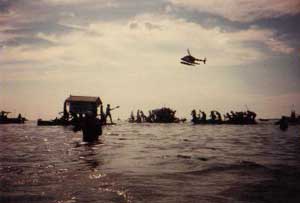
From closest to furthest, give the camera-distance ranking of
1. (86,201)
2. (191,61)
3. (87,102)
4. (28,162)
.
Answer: (86,201) < (28,162) < (191,61) < (87,102)

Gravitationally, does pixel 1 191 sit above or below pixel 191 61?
below

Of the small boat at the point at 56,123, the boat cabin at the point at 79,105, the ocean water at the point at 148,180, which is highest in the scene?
the boat cabin at the point at 79,105

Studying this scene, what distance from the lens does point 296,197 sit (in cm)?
707

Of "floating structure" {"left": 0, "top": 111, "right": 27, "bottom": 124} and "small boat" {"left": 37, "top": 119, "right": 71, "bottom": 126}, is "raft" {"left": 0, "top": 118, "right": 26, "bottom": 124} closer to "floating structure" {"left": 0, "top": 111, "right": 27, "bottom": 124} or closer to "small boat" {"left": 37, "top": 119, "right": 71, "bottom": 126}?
"floating structure" {"left": 0, "top": 111, "right": 27, "bottom": 124}

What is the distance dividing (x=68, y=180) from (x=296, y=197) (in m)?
5.88

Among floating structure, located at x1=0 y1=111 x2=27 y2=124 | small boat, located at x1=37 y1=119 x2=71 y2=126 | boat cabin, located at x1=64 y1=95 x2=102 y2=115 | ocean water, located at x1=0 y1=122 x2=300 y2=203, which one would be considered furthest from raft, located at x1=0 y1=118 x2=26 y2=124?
ocean water, located at x1=0 y1=122 x2=300 y2=203

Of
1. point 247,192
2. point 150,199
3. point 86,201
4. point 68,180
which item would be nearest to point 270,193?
point 247,192

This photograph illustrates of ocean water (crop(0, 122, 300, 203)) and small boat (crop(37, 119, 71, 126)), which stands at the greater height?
small boat (crop(37, 119, 71, 126))

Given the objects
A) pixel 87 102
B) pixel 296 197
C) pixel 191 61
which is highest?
pixel 191 61

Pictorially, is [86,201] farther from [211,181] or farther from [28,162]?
[28,162]

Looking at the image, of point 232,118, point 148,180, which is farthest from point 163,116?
point 148,180

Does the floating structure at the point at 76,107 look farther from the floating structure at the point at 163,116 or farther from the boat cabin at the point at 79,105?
the floating structure at the point at 163,116

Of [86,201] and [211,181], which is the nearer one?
[86,201]

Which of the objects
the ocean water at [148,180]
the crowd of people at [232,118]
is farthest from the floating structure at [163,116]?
the ocean water at [148,180]
